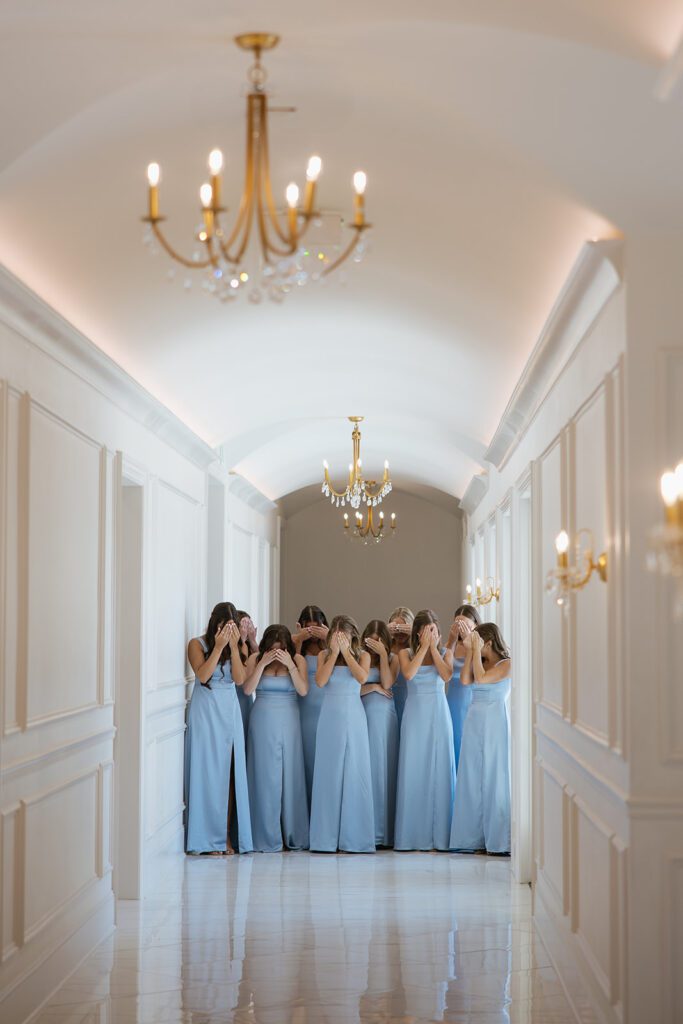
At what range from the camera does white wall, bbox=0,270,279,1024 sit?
16.5ft

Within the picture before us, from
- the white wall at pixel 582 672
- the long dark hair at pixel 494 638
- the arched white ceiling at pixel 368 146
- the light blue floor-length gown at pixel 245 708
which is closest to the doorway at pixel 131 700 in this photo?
the arched white ceiling at pixel 368 146

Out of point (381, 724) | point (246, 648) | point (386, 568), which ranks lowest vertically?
point (381, 724)

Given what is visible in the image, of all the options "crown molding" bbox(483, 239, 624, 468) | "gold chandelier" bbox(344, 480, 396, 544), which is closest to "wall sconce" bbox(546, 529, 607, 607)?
"crown molding" bbox(483, 239, 624, 468)

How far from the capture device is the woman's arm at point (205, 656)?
9398 mm

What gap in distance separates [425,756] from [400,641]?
1.37 m

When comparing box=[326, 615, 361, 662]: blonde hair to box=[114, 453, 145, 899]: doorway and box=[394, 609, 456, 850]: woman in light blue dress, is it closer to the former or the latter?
box=[394, 609, 456, 850]: woman in light blue dress

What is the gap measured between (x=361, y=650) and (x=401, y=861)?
167 centimetres

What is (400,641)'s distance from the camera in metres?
11.0

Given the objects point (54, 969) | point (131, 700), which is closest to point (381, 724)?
point (131, 700)

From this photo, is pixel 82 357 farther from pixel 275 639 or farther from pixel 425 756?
pixel 425 756

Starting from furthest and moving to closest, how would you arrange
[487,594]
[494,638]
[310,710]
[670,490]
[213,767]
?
1. [487,594]
2. [310,710]
3. [213,767]
4. [494,638]
5. [670,490]

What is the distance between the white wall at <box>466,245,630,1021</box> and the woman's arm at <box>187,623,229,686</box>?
2.62m

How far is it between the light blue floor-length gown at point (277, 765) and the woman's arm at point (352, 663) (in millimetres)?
491

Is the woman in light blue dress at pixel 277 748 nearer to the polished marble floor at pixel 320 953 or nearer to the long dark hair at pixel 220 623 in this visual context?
the long dark hair at pixel 220 623
